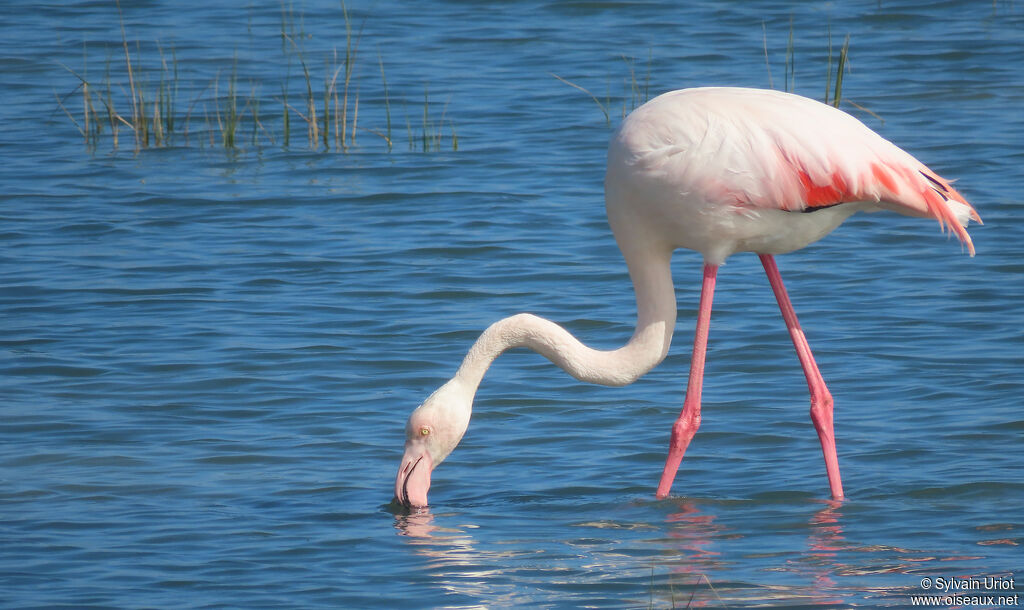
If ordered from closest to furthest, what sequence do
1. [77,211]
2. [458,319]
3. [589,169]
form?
[458,319], [77,211], [589,169]

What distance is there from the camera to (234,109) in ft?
42.5

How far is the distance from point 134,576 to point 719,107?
9.97ft

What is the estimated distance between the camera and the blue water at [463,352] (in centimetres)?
595

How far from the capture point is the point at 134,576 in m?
5.83

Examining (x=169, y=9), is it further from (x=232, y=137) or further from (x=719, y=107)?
(x=719, y=107)

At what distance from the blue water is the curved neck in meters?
0.55

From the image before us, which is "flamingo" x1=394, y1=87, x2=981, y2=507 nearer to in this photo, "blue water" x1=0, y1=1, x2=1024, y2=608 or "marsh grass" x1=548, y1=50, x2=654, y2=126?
"blue water" x1=0, y1=1, x2=1024, y2=608

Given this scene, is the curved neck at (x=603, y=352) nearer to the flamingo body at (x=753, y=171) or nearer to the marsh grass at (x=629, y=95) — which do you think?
the flamingo body at (x=753, y=171)

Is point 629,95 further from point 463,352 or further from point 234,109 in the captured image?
point 463,352

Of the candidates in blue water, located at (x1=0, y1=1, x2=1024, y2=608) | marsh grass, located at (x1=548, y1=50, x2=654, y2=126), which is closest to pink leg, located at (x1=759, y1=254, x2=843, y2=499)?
blue water, located at (x1=0, y1=1, x2=1024, y2=608)

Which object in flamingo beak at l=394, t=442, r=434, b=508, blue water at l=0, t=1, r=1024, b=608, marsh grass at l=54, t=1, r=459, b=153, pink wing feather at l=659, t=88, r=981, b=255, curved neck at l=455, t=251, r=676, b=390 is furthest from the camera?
marsh grass at l=54, t=1, r=459, b=153

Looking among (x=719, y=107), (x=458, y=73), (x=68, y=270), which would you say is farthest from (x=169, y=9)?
(x=719, y=107)

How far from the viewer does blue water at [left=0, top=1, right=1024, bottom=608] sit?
5.95 metres

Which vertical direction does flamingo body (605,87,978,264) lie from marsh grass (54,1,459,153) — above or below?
above
